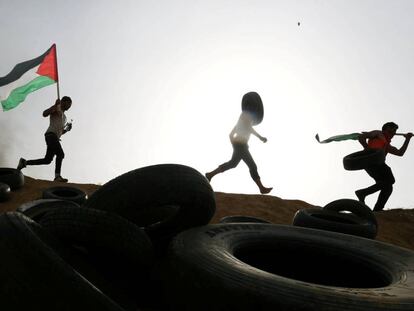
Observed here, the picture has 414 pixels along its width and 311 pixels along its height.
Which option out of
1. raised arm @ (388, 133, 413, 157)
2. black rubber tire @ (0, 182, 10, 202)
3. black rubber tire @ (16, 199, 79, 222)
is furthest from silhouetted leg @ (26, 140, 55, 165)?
raised arm @ (388, 133, 413, 157)

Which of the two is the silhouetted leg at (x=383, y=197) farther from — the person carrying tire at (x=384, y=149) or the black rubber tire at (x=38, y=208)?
the black rubber tire at (x=38, y=208)

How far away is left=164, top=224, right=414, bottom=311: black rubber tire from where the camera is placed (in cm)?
191

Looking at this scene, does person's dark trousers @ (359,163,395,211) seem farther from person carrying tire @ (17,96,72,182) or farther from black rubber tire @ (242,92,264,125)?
person carrying tire @ (17,96,72,182)

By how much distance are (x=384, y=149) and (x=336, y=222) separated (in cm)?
421

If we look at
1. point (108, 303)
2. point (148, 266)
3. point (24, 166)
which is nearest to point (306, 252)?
point (148, 266)

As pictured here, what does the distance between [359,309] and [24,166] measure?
29.0 feet

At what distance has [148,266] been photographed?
8.48 ft

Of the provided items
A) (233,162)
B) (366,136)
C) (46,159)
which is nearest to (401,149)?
(366,136)

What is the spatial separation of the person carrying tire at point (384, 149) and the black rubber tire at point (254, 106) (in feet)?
6.49

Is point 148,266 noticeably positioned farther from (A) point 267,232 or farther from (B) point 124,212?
(A) point 267,232

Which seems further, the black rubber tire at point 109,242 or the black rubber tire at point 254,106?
the black rubber tire at point 254,106

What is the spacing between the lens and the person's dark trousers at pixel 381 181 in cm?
798

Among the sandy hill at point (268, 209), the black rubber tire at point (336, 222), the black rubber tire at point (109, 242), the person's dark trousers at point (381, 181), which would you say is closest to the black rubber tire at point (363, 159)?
the person's dark trousers at point (381, 181)

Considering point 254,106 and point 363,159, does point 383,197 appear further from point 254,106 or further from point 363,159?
point 254,106
